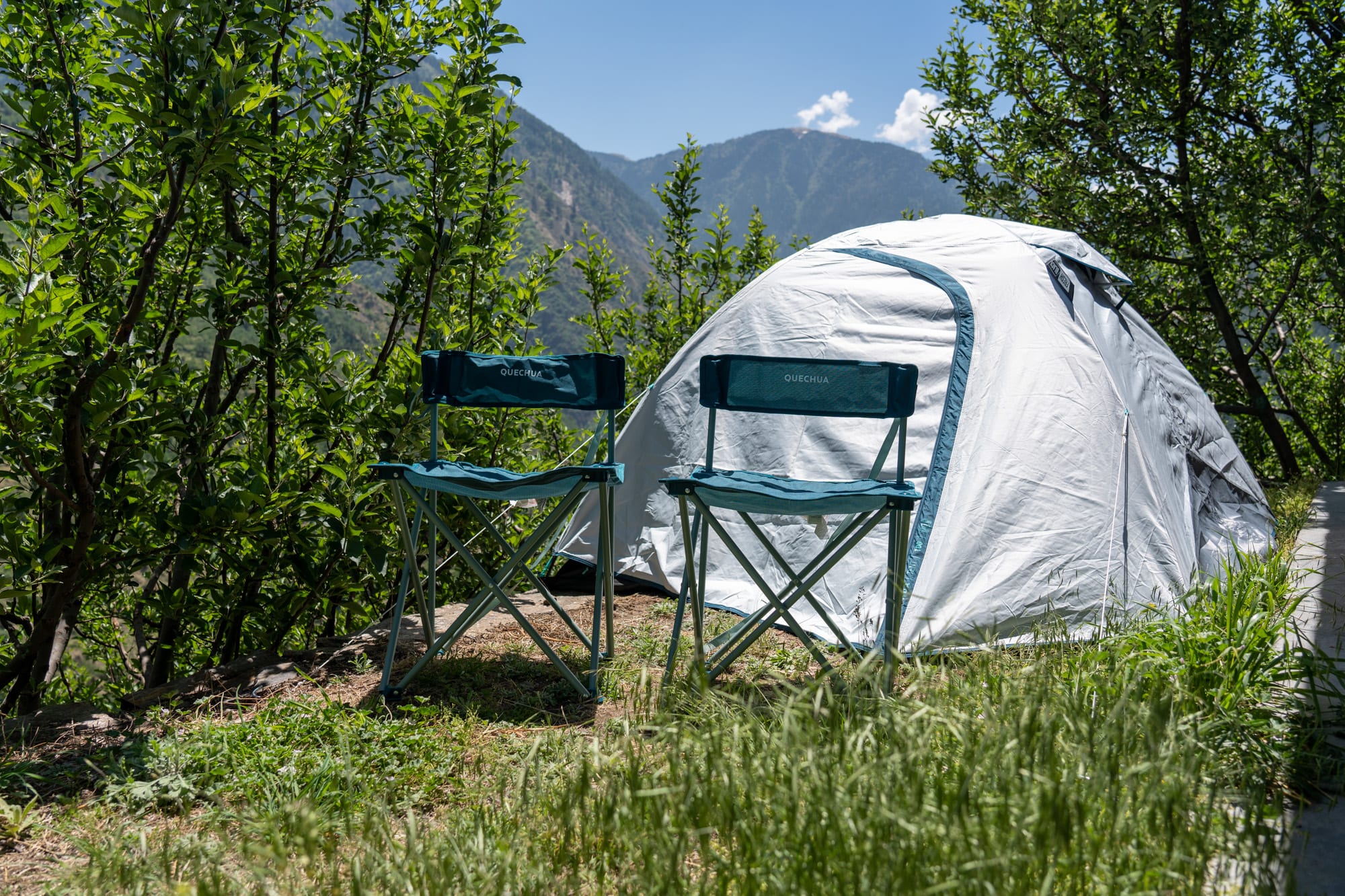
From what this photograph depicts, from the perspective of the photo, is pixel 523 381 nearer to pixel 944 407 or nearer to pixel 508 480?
pixel 508 480

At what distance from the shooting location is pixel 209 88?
7.03ft

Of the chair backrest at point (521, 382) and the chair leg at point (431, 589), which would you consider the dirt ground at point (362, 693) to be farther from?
the chair backrest at point (521, 382)

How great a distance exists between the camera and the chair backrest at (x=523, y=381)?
9.78ft

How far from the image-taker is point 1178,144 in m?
6.62

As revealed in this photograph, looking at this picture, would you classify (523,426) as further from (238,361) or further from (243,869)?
(243,869)

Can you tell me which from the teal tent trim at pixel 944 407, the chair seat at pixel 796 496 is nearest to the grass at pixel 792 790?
the chair seat at pixel 796 496

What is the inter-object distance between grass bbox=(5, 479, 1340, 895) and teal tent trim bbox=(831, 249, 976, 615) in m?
0.70

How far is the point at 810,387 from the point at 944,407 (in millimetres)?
748

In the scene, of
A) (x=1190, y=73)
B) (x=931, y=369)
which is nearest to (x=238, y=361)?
(x=931, y=369)

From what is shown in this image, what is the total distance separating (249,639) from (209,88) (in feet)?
9.52

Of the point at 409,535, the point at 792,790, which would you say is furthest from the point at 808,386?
the point at 792,790

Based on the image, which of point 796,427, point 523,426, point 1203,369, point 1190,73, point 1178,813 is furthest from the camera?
point 1203,369

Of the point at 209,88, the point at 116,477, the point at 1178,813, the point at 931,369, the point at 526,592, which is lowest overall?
the point at 526,592

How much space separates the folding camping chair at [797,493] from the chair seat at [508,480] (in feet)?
0.80
